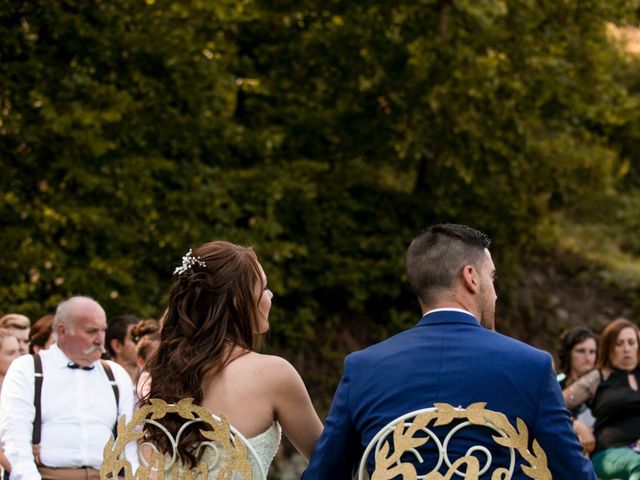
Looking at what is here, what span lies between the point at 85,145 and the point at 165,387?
419 inches

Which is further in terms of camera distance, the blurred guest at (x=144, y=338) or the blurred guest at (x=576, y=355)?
the blurred guest at (x=576, y=355)

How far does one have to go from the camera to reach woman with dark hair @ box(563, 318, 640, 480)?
8.73 m

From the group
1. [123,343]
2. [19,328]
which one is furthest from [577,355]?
[19,328]

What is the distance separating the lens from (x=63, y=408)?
268 inches

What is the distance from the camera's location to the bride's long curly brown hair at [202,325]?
4.46 metres

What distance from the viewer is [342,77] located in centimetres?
1753

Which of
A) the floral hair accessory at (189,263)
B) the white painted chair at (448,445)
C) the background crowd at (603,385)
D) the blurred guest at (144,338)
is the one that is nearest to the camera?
the white painted chair at (448,445)

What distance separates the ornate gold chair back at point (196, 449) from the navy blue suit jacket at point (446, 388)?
254 millimetres

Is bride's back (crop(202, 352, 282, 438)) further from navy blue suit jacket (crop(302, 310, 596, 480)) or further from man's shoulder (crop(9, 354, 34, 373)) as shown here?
man's shoulder (crop(9, 354, 34, 373))

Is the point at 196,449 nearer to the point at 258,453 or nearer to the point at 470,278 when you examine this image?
the point at 258,453

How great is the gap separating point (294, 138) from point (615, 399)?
929cm

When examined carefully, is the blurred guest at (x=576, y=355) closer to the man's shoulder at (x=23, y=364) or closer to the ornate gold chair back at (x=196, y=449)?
the man's shoulder at (x=23, y=364)

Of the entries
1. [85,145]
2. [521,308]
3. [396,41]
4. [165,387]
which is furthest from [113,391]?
[521,308]

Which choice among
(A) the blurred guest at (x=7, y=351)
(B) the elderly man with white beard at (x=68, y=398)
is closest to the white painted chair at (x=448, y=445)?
(B) the elderly man with white beard at (x=68, y=398)
